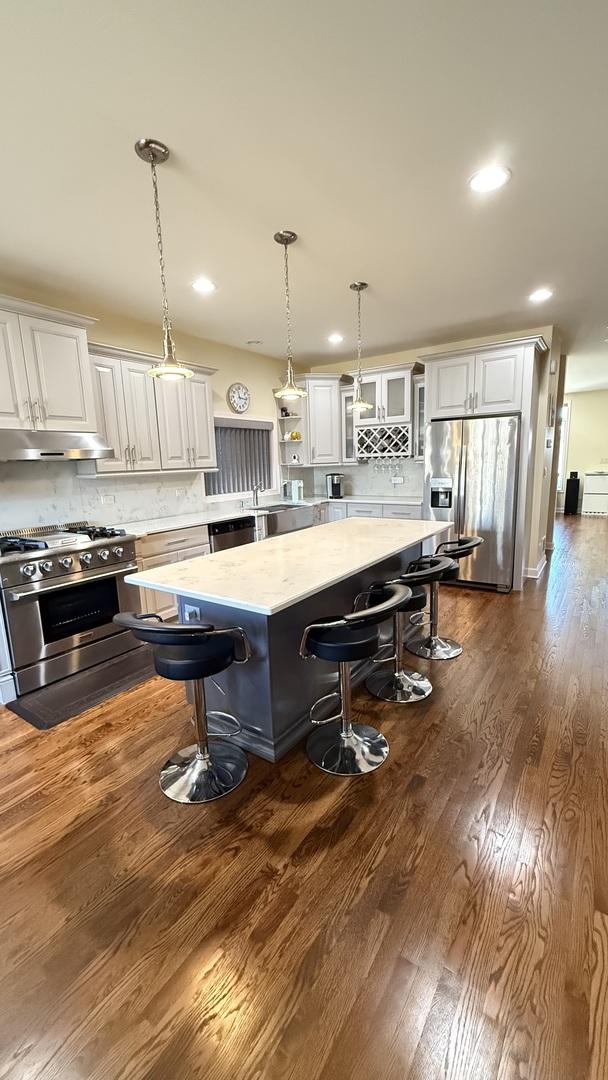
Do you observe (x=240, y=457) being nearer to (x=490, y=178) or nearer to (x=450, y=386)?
(x=450, y=386)

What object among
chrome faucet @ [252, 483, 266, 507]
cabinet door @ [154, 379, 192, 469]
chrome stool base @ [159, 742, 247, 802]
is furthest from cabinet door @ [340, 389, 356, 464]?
chrome stool base @ [159, 742, 247, 802]

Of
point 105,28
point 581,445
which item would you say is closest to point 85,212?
point 105,28

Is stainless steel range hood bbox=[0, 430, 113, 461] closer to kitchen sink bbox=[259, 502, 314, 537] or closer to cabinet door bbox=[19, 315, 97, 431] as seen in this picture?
cabinet door bbox=[19, 315, 97, 431]

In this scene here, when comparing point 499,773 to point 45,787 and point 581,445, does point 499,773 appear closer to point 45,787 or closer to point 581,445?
point 45,787

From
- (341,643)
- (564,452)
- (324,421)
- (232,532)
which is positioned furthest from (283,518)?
(564,452)

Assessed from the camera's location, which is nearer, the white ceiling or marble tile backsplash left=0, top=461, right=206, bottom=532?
the white ceiling

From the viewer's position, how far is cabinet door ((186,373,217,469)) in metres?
4.38

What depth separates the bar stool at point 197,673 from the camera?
1765 mm

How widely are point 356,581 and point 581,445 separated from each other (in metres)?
9.48

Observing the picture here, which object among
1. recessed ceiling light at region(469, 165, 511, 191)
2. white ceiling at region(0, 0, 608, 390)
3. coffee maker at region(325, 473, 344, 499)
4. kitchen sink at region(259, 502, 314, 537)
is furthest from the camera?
coffee maker at region(325, 473, 344, 499)

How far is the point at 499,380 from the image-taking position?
4.49 m

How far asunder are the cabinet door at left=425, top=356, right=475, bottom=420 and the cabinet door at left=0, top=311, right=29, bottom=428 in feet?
12.6

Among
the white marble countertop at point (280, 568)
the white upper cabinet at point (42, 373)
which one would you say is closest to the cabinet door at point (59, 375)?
the white upper cabinet at point (42, 373)

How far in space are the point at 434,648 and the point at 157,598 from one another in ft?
7.53
